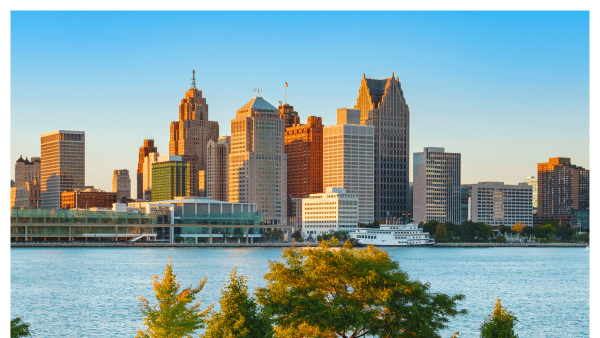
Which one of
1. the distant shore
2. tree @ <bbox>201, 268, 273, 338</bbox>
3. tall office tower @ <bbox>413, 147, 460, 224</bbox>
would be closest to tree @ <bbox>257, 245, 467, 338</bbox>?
tree @ <bbox>201, 268, 273, 338</bbox>

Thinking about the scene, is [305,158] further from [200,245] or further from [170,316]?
[170,316]

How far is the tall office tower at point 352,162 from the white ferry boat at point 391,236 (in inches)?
1365

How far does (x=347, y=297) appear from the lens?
18.7 metres

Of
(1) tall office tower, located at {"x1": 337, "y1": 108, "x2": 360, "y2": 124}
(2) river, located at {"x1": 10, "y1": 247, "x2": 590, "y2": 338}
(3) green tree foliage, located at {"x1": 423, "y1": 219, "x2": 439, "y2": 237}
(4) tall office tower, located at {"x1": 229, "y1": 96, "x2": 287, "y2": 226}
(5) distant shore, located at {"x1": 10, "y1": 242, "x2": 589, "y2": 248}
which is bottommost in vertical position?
(5) distant shore, located at {"x1": 10, "y1": 242, "x2": 589, "y2": 248}

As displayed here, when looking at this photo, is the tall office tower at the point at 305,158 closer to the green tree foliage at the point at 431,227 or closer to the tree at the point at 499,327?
the green tree foliage at the point at 431,227

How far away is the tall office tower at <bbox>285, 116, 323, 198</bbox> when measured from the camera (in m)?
185

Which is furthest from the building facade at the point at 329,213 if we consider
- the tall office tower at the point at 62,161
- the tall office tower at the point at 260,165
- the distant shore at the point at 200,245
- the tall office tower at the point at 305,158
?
the tall office tower at the point at 62,161

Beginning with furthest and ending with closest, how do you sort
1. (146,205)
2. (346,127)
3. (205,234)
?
1. (346,127)
2. (146,205)
3. (205,234)

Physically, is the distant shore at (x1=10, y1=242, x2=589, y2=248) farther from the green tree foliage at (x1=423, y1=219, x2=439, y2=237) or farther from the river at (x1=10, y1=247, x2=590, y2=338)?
the river at (x1=10, y1=247, x2=590, y2=338)

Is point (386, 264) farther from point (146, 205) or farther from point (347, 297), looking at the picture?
point (146, 205)

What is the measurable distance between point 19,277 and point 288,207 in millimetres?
120353

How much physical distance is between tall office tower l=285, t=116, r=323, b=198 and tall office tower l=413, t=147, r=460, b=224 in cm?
2357

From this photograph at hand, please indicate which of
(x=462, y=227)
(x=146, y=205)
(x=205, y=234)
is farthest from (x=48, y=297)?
(x=462, y=227)

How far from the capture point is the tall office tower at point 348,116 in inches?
7042
